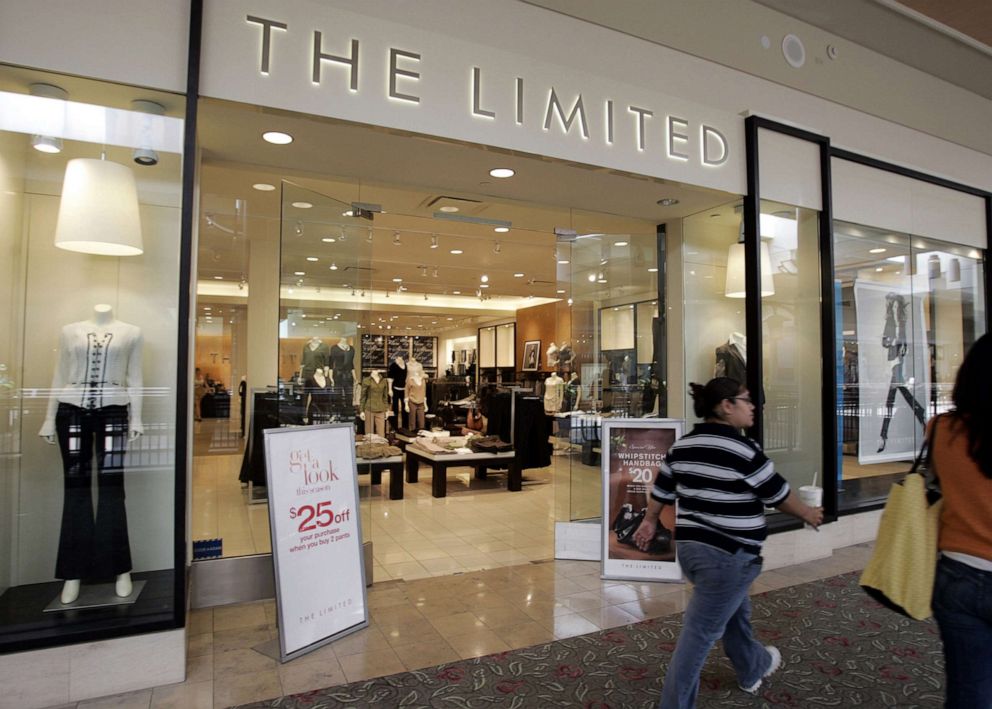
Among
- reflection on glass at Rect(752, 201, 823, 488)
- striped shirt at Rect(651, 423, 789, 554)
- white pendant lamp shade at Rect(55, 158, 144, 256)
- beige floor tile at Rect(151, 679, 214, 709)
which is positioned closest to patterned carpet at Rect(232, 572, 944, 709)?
beige floor tile at Rect(151, 679, 214, 709)

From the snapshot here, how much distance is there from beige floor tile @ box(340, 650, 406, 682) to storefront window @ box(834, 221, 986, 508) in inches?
165

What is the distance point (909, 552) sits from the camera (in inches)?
69.9

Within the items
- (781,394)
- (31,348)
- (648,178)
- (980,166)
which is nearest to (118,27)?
(31,348)

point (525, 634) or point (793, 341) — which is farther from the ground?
point (793, 341)

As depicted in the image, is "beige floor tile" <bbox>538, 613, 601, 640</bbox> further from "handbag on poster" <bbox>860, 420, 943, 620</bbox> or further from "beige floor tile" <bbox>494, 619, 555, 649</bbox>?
"handbag on poster" <bbox>860, 420, 943, 620</bbox>

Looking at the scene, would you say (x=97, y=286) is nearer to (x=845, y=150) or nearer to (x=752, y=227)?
(x=752, y=227)

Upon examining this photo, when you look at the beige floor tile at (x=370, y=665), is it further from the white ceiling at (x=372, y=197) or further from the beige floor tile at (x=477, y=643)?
the white ceiling at (x=372, y=197)

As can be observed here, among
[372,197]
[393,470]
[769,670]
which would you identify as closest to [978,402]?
[769,670]

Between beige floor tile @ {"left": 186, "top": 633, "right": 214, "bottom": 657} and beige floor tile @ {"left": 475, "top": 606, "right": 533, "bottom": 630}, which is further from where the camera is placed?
beige floor tile @ {"left": 475, "top": 606, "right": 533, "bottom": 630}

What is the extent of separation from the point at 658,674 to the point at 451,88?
338cm

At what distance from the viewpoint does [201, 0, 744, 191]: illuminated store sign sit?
315 centimetres

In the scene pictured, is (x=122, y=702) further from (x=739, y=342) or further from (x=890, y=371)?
(x=890, y=371)

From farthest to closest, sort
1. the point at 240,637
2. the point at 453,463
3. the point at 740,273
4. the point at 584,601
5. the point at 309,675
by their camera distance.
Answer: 1. the point at 453,463
2. the point at 740,273
3. the point at 584,601
4. the point at 240,637
5. the point at 309,675

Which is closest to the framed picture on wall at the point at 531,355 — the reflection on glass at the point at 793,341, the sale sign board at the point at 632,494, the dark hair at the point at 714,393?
the reflection on glass at the point at 793,341
